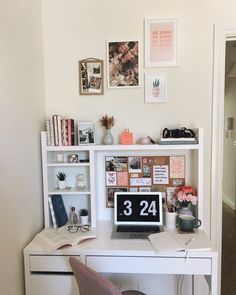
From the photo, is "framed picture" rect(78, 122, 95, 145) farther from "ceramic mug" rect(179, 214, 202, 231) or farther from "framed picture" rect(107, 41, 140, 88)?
"ceramic mug" rect(179, 214, 202, 231)

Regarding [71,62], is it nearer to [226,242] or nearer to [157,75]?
[157,75]

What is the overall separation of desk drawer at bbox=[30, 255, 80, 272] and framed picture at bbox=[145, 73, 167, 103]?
3.96ft

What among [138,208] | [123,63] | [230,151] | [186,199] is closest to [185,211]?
[186,199]

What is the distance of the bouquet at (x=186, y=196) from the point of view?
1.92 m

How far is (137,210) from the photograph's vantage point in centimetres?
197

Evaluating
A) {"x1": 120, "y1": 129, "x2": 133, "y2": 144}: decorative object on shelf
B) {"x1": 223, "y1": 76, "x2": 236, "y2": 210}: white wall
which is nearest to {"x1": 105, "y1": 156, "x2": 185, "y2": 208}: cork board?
{"x1": 120, "y1": 129, "x2": 133, "y2": 144}: decorative object on shelf

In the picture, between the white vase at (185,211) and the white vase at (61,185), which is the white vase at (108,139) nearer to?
the white vase at (61,185)

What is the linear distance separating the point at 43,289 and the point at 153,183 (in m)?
1.01

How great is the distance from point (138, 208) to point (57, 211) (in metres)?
0.58

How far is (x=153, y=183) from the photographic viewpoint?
2.09m

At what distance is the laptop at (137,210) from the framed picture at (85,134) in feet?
1.41

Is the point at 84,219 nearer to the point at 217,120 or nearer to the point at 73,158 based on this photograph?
the point at 73,158

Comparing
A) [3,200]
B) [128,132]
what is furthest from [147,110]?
[3,200]

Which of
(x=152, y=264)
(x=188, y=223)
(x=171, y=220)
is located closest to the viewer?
(x=152, y=264)
